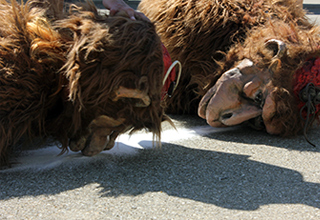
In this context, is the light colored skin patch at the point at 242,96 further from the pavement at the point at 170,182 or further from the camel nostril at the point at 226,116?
the pavement at the point at 170,182

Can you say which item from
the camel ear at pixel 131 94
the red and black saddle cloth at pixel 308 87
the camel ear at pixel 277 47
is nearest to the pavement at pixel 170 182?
the red and black saddle cloth at pixel 308 87

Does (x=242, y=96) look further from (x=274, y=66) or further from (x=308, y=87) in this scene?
(x=308, y=87)

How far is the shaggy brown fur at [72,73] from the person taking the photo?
5.17 feet

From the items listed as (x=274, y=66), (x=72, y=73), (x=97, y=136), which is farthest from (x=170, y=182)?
(x=274, y=66)

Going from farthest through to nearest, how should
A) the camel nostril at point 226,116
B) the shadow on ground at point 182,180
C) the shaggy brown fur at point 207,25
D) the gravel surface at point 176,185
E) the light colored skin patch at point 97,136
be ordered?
the shaggy brown fur at point 207,25 → the camel nostril at point 226,116 → the light colored skin patch at point 97,136 → the shadow on ground at point 182,180 → the gravel surface at point 176,185

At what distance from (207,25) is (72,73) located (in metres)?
1.35

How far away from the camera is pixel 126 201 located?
1464 mm

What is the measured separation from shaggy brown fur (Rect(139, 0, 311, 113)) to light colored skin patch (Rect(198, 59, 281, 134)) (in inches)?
8.9

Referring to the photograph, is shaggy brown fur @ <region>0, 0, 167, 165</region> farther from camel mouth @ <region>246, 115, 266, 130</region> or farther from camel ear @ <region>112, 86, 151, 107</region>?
camel mouth @ <region>246, 115, 266, 130</region>

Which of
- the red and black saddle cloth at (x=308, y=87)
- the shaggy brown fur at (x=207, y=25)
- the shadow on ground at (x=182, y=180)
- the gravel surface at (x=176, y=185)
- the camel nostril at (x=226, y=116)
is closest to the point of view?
the gravel surface at (x=176, y=185)

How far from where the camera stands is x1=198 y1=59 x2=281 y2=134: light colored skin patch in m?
2.20

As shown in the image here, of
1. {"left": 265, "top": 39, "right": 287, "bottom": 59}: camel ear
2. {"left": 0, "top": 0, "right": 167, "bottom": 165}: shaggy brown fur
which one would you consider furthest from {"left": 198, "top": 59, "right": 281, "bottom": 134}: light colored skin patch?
{"left": 0, "top": 0, "right": 167, "bottom": 165}: shaggy brown fur

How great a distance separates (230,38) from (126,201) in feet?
5.07

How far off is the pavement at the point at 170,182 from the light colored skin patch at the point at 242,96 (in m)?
0.18
